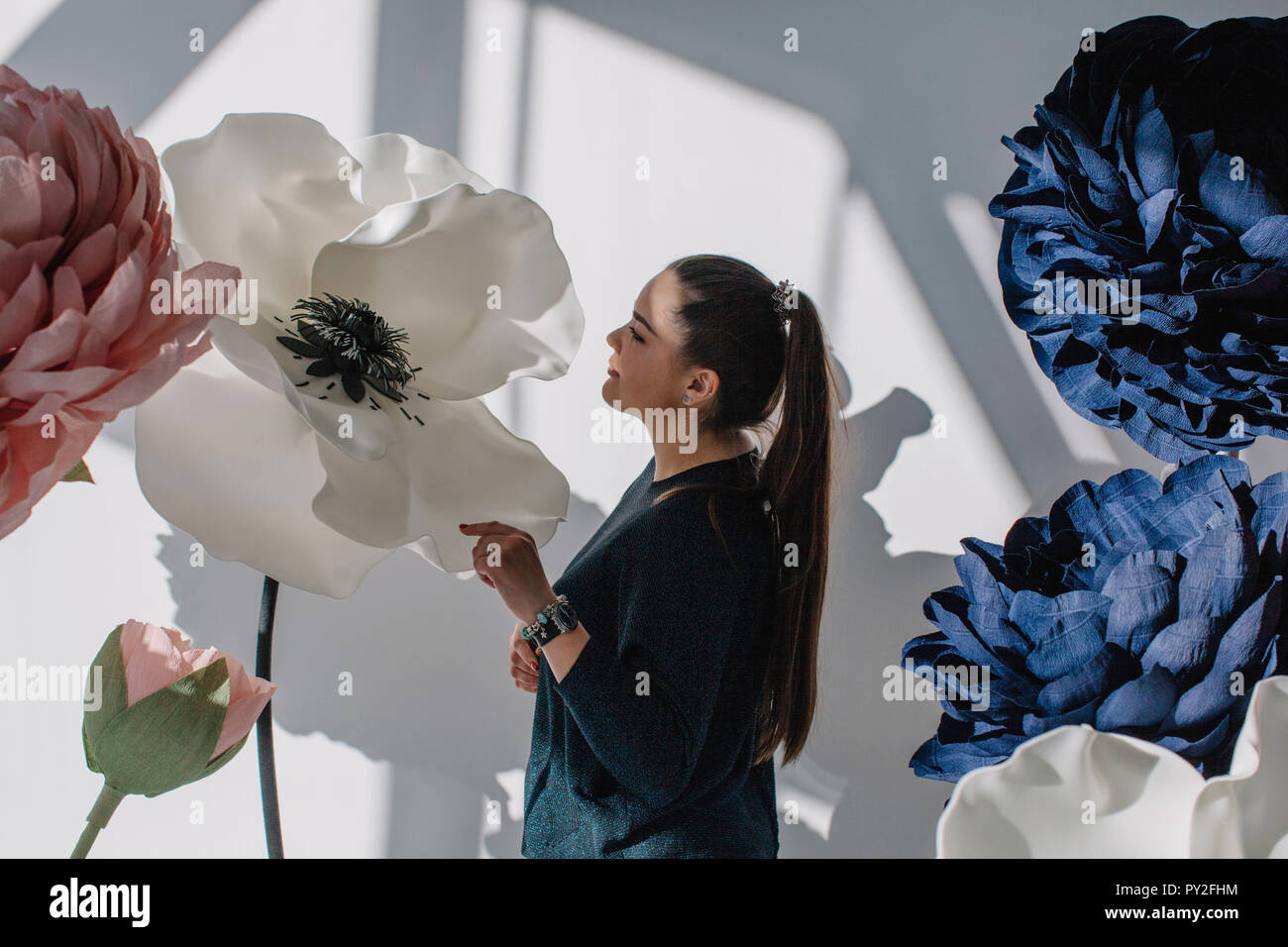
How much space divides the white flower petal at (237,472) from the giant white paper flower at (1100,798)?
0.23 m

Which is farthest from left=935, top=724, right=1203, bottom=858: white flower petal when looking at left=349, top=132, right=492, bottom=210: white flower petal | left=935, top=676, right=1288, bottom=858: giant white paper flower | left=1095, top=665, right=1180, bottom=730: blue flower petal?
left=349, top=132, right=492, bottom=210: white flower petal

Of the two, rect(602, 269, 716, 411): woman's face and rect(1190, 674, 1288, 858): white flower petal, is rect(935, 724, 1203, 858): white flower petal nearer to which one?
rect(1190, 674, 1288, 858): white flower petal

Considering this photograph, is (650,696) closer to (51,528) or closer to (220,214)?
(220,214)

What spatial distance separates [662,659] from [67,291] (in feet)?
1.22

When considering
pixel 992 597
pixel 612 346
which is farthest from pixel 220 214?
pixel 992 597

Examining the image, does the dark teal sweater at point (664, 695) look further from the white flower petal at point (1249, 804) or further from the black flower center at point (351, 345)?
the white flower petal at point (1249, 804)

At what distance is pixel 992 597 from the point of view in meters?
0.53

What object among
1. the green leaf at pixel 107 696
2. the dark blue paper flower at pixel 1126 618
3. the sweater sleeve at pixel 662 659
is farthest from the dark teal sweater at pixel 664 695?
the green leaf at pixel 107 696

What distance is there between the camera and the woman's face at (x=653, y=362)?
0.58m

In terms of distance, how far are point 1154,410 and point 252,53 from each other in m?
0.63

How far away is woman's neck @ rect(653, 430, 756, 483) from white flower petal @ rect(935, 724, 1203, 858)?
1.08ft

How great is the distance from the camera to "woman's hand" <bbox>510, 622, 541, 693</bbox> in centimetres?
60

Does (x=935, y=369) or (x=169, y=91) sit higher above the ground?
(x=169, y=91)
